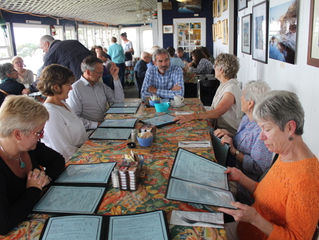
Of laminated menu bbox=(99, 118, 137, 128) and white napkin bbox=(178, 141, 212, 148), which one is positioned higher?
laminated menu bbox=(99, 118, 137, 128)

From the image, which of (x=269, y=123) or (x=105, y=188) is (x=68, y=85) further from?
(x=269, y=123)

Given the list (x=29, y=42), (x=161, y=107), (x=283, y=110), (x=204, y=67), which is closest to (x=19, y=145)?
(x=283, y=110)

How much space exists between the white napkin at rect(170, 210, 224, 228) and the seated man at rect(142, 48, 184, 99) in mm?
2366

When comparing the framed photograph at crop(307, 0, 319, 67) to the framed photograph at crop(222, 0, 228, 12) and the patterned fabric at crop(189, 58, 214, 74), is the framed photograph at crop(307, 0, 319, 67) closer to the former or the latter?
the patterned fabric at crop(189, 58, 214, 74)

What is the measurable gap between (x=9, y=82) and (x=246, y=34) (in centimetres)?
379

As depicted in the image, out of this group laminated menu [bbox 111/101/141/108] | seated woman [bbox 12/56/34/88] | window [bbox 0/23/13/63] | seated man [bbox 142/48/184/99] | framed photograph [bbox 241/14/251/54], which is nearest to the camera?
laminated menu [bbox 111/101/141/108]

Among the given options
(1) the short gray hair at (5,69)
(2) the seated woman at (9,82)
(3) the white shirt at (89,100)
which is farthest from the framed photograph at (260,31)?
(1) the short gray hair at (5,69)

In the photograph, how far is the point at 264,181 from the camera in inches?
54.1

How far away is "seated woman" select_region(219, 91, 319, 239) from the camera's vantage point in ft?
3.48

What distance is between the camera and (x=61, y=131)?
6.94ft

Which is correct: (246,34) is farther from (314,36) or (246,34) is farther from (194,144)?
(194,144)

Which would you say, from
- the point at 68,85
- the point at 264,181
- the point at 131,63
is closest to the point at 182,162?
the point at 264,181

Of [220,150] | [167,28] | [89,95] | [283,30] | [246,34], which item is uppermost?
[167,28]

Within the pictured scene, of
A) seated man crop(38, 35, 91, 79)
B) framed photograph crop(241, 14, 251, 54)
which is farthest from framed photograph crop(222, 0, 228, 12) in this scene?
seated man crop(38, 35, 91, 79)
